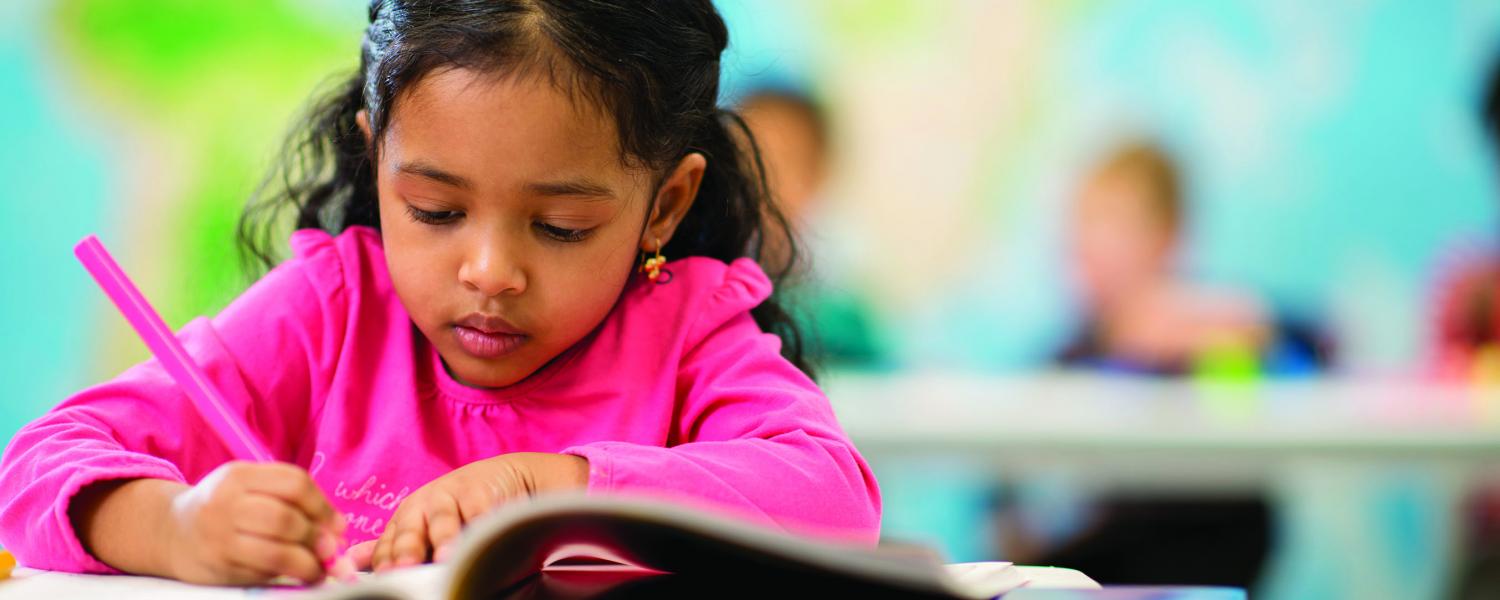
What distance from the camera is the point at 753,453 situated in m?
0.75

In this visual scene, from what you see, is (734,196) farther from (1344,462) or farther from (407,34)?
(1344,462)

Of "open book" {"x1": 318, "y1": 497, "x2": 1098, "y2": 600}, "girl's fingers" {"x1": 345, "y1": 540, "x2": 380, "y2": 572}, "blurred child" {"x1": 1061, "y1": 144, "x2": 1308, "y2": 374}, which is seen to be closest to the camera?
"open book" {"x1": 318, "y1": 497, "x2": 1098, "y2": 600}

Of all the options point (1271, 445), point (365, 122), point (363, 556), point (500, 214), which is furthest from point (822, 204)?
point (363, 556)

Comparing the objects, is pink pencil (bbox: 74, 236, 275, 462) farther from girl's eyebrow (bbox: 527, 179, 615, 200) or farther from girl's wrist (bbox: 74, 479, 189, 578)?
girl's eyebrow (bbox: 527, 179, 615, 200)

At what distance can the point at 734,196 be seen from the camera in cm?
104

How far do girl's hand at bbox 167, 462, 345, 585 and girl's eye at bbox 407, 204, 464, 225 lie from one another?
9.1 inches

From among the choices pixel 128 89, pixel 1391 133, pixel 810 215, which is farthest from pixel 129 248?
pixel 1391 133

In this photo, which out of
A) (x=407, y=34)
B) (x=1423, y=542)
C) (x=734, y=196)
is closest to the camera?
(x=407, y=34)

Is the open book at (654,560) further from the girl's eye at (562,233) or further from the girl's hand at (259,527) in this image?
the girl's eye at (562,233)

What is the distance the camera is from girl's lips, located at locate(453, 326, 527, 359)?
84cm

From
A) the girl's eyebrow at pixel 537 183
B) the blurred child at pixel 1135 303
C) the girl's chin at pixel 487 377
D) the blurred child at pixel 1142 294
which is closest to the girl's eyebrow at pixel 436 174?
the girl's eyebrow at pixel 537 183

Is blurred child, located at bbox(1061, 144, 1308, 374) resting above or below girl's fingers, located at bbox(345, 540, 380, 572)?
below

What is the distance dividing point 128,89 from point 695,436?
96.3 inches

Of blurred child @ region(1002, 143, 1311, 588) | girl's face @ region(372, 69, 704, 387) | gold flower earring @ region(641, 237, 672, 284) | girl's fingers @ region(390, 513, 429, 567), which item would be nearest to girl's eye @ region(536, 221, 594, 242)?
girl's face @ region(372, 69, 704, 387)
